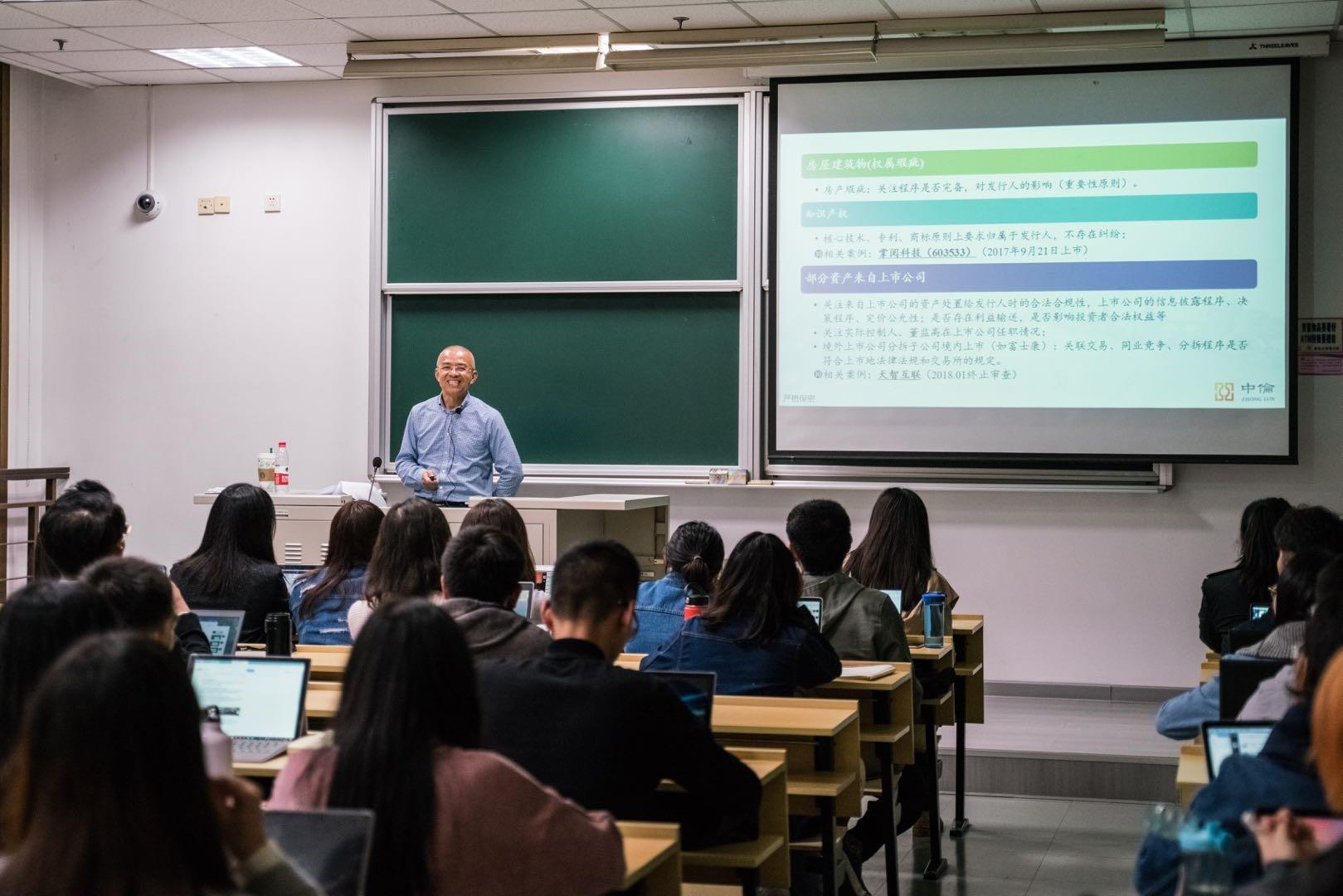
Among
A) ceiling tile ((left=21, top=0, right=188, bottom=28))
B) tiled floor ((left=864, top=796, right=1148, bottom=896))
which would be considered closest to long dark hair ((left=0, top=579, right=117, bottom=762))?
tiled floor ((left=864, top=796, right=1148, bottom=896))

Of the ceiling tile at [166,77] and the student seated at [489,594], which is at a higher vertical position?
the ceiling tile at [166,77]

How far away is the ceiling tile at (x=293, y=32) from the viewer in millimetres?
6867

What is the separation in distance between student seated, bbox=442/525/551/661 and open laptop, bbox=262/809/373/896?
123 centimetres

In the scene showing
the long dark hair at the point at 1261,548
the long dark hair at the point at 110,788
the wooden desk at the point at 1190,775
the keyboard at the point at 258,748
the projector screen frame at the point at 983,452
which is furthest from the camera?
the projector screen frame at the point at 983,452

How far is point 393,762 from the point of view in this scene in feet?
5.83

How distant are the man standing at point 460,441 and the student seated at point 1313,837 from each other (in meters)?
5.50

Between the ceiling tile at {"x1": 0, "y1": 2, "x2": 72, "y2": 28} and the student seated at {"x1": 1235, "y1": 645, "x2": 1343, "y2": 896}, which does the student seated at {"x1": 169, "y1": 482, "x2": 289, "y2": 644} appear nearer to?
the student seated at {"x1": 1235, "y1": 645, "x2": 1343, "y2": 896}

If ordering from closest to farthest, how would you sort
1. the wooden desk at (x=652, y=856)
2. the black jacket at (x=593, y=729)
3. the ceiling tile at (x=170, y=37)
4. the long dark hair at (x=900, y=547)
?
the wooden desk at (x=652, y=856) → the black jacket at (x=593, y=729) → the long dark hair at (x=900, y=547) → the ceiling tile at (x=170, y=37)

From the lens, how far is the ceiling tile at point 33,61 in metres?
7.58

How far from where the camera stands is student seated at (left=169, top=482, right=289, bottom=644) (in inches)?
164

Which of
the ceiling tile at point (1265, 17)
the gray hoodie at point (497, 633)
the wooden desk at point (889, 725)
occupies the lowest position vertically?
the wooden desk at point (889, 725)

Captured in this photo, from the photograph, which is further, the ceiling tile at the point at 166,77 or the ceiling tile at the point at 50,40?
the ceiling tile at the point at 166,77

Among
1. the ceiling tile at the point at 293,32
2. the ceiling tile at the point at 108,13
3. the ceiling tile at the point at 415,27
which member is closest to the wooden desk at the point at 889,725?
the ceiling tile at the point at 415,27

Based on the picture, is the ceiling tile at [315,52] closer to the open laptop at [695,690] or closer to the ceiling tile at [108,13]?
the ceiling tile at [108,13]
